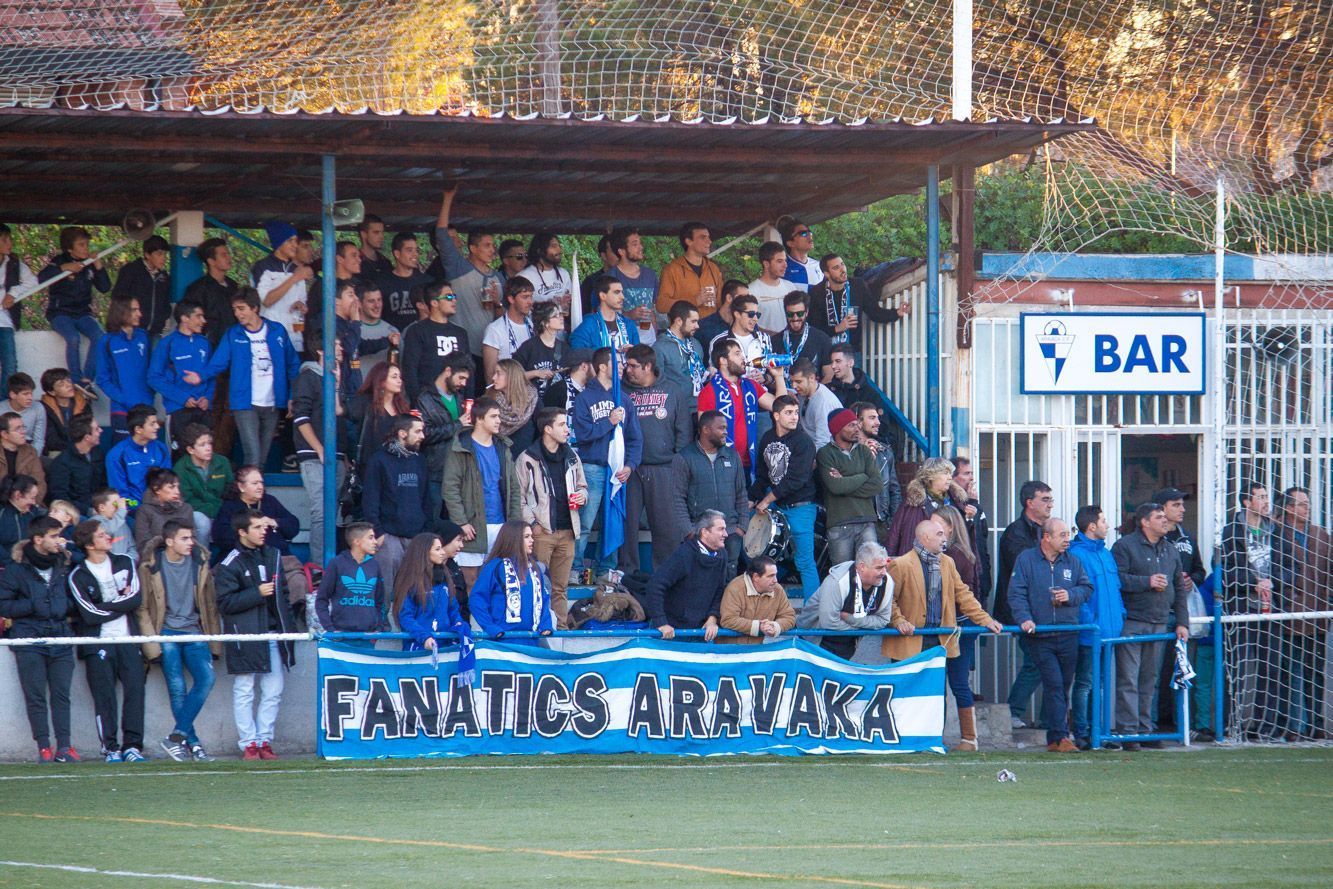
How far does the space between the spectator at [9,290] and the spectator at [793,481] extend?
259 inches

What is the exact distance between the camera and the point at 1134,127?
1752 cm

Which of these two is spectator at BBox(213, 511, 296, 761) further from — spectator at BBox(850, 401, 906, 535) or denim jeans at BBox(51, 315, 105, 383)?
spectator at BBox(850, 401, 906, 535)

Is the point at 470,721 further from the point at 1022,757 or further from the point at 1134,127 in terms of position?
the point at 1134,127

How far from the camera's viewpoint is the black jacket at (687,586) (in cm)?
1284

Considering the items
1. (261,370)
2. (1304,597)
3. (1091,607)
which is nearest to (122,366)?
(261,370)

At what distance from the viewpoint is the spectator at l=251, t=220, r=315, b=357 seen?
589 inches

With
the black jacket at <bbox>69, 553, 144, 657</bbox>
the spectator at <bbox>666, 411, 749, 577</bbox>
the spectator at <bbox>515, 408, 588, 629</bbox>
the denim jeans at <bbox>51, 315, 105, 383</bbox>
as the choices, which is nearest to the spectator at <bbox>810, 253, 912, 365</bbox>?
the spectator at <bbox>666, 411, 749, 577</bbox>

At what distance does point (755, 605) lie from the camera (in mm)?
12812

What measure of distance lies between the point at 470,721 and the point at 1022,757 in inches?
163

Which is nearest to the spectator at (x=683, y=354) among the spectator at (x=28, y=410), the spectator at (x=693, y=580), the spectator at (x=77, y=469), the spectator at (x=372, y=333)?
the spectator at (x=693, y=580)

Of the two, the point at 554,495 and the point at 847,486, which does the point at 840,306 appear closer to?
the point at 847,486

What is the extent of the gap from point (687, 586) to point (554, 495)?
1.41 m

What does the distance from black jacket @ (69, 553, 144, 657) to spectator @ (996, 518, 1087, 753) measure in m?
6.63

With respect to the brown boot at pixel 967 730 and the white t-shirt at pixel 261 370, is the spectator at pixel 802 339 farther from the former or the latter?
the white t-shirt at pixel 261 370
